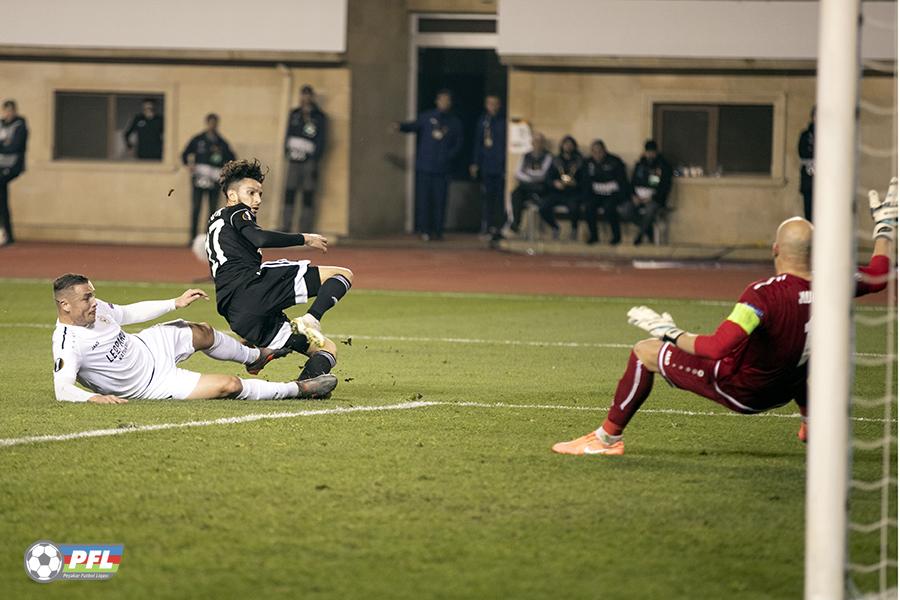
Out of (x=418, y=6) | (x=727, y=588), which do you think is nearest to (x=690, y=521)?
(x=727, y=588)

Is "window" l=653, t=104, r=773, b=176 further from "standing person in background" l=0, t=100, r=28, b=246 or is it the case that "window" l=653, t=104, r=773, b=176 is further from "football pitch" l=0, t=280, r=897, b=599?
"football pitch" l=0, t=280, r=897, b=599

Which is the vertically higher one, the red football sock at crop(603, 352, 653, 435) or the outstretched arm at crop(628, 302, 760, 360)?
the outstretched arm at crop(628, 302, 760, 360)

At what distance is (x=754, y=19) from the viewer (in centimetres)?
2411

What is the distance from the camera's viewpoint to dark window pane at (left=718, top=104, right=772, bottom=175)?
25.0m

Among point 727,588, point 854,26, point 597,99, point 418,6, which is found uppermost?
point 418,6

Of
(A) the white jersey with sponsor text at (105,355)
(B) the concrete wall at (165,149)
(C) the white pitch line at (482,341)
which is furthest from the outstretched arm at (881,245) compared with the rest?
(B) the concrete wall at (165,149)

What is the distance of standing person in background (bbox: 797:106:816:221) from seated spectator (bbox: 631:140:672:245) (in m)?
2.09

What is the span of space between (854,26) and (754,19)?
1985 cm

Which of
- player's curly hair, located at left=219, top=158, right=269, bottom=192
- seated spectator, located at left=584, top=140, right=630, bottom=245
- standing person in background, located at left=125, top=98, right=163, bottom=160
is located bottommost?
player's curly hair, located at left=219, top=158, right=269, bottom=192

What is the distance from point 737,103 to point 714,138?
697 mm

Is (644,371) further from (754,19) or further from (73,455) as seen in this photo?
(754,19)

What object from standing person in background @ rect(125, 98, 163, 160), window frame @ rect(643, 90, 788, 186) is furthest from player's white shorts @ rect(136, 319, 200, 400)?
standing person in background @ rect(125, 98, 163, 160)

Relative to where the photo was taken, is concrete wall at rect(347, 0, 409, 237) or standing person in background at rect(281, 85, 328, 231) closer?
standing person in background at rect(281, 85, 328, 231)

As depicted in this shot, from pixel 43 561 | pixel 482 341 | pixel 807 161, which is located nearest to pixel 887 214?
pixel 43 561
